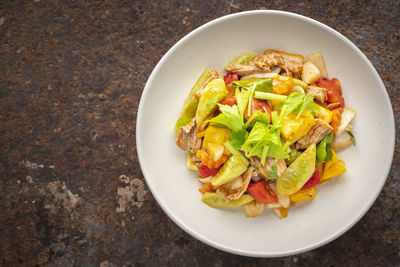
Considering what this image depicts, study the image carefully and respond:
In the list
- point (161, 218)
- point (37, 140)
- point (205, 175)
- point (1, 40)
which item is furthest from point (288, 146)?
point (1, 40)

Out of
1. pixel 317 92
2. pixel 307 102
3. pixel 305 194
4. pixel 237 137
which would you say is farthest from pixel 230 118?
pixel 305 194

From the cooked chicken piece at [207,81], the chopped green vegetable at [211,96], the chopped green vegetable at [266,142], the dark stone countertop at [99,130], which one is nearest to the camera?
the chopped green vegetable at [266,142]

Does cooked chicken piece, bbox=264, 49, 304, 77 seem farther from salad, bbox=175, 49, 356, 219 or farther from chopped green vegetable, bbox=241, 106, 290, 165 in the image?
chopped green vegetable, bbox=241, 106, 290, 165

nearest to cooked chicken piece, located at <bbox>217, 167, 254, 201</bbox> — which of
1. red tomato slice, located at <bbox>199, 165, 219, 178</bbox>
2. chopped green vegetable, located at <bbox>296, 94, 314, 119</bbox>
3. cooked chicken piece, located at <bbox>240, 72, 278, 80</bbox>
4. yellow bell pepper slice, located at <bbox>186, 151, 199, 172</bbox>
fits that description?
red tomato slice, located at <bbox>199, 165, 219, 178</bbox>

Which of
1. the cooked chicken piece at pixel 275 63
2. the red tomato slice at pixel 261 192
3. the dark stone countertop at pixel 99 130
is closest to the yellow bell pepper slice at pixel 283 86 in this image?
the cooked chicken piece at pixel 275 63

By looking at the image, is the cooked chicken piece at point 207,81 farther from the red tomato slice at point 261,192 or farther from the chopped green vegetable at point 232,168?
the red tomato slice at point 261,192

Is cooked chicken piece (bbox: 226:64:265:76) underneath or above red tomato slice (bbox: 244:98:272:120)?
above
